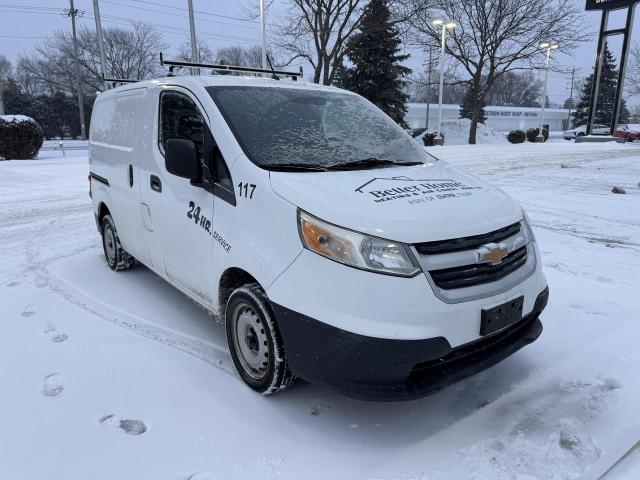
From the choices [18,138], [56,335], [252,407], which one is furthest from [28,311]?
[18,138]

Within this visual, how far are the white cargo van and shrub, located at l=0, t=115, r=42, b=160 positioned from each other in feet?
52.2

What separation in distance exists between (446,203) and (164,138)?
7.56 ft

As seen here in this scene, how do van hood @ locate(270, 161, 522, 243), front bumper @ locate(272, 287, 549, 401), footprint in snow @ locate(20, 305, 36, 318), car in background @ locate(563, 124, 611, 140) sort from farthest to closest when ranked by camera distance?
car in background @ locate(563, 124, 611, 140) → footprint in snow @ locate(20, 305, 36, 318) → van hood @ locate(270, 161, 522, 243) → front bumper @ locate(272, 287, 549, 401)

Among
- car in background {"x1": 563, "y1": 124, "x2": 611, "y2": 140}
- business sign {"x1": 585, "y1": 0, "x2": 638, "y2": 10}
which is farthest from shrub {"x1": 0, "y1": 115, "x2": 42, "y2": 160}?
car in background {"x1": 563, "y1": 124, "x2": 611, "y2": 140}

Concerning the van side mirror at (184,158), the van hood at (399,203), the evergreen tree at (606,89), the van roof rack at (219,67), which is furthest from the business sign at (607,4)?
the van side mirror at (184,158)

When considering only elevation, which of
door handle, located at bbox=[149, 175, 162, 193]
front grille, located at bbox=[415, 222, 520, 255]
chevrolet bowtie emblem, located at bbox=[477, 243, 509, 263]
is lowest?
chevrolet bowtie emblem, located at bbox=[477, 243, 509, 263]

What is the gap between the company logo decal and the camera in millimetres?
2775

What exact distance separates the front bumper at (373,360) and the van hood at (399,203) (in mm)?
527

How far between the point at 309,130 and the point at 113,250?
286 centimetres

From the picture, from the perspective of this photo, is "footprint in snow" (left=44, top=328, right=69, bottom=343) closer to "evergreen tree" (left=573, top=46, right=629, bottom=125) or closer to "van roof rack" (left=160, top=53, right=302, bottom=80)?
"van roof rack" (left=160, top=53, right=302, bottom=80)

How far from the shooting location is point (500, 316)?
2.67 m

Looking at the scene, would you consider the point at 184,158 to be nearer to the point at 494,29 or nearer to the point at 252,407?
the point at 252,407

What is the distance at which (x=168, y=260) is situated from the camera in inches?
153

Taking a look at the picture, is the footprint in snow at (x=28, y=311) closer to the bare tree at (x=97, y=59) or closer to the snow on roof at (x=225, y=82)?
the snow on roof at (x=225, y=82)
